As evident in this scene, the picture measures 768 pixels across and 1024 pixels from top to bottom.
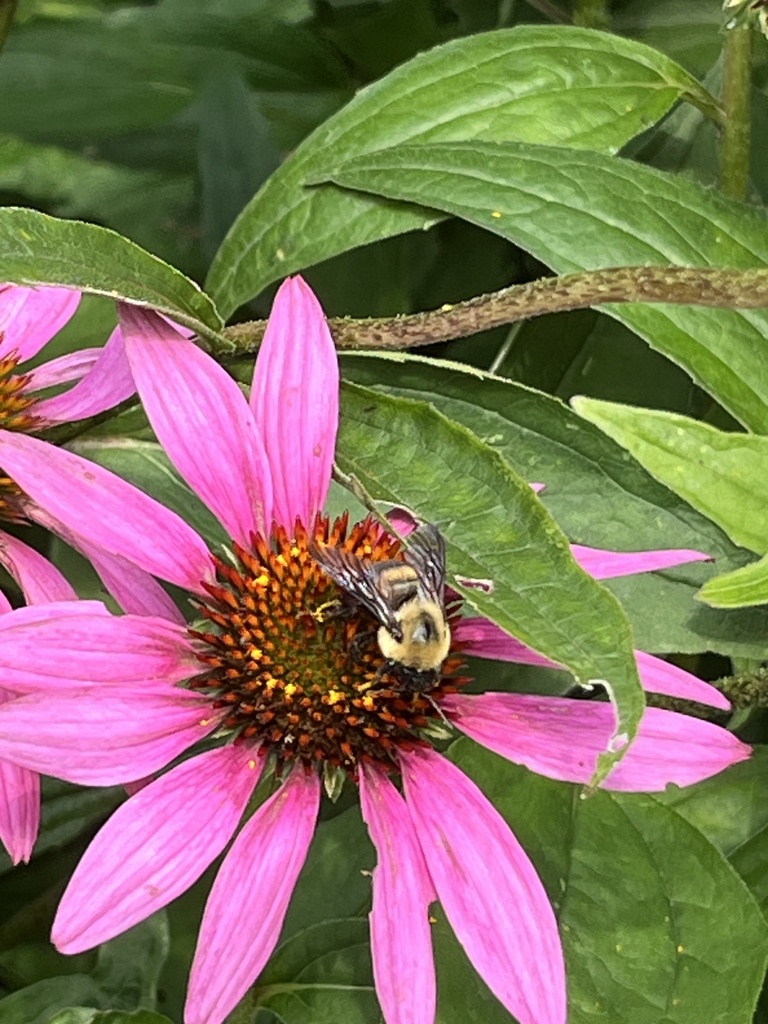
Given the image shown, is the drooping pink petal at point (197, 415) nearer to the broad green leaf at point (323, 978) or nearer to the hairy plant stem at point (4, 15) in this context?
the broad green leaf at point (323, 978)

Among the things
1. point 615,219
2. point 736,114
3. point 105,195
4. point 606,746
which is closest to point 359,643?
point 606,746

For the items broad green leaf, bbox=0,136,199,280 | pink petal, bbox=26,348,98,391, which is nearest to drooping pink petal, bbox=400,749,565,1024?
pink petal, bbox=26,348,98,391

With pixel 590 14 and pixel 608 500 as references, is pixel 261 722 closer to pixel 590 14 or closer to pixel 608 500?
pixel 608 500

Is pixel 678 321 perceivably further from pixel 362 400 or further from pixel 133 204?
A: pixel 133 204

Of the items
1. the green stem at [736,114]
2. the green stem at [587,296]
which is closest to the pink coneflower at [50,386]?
the green stem at [587,296]

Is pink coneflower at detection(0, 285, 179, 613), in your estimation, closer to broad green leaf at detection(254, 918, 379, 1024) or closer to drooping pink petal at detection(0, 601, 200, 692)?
drooping pink petal at detection(0, 601, 200, 692)

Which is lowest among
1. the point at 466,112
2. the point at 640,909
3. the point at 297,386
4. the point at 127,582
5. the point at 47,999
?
the point at 47,999
